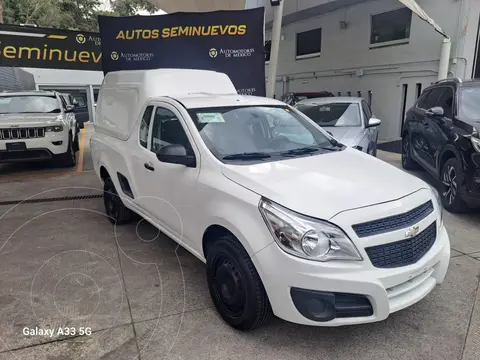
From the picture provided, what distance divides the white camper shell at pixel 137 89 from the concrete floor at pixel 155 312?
1.40 metres

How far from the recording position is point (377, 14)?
1143 centimetres

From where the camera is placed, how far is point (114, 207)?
5016 mm

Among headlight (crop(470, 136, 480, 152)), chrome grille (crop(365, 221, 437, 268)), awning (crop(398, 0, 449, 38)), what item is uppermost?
awning (crop(398, 0, 449, 38))

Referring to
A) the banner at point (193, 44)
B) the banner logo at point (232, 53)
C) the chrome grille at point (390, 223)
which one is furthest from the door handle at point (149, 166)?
the banner logo at point (232, 53)

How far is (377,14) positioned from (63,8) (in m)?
24.8

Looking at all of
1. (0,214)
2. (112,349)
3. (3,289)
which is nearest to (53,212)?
(0,214)

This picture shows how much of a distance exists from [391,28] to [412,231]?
10274mm

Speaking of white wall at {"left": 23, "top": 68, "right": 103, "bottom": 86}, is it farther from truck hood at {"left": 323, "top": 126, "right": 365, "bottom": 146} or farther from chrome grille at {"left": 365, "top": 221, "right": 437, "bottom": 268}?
chrome grille at {"left": 365, "top": 221, "right": 437, "bottom": 268}

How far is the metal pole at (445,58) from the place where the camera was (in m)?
9.05

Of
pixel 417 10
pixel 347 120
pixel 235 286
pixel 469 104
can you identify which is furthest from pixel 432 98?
pixel 235 286

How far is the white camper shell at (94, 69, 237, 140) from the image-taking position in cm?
426

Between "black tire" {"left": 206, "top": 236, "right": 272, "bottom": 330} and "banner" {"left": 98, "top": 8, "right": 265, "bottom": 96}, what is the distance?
5760 millimetres

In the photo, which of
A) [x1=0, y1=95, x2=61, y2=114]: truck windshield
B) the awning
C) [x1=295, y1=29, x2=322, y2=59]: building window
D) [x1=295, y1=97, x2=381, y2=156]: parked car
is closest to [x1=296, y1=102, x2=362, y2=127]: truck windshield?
[x1=295, y1=97, x2=381, y2=156]: parked car

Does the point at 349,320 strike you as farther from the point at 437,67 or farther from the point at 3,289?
the point at 437,67
